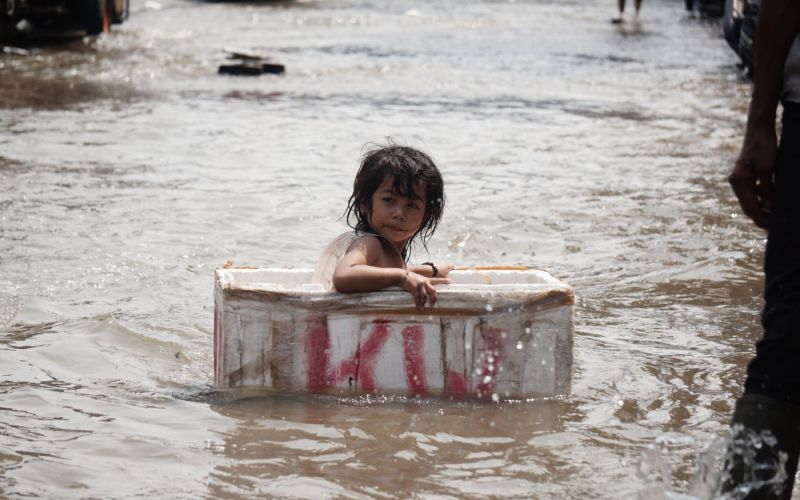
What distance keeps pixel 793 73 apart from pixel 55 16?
1408cm

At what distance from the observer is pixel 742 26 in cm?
1249

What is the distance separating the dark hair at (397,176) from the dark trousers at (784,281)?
5.13 feet

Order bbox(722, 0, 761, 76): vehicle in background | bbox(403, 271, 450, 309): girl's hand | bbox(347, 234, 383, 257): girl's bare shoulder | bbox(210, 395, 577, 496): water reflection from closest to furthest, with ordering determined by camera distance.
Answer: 1. bbox(210, 395, 577, 496): water reflection
2. bbox(403, 271, 450, 309): girl's hand
3. bbox(347, 234, 383, 257): girl's bare shoulder
4. bbox(722, 0, 761, 76): vehicle in background

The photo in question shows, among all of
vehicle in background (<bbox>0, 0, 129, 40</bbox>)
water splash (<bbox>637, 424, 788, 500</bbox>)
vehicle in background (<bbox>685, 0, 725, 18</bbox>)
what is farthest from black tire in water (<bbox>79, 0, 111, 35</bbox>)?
water splash (<bbox>637, 424, 788, 500</bbox>)

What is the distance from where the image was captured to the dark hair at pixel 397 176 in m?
4.12

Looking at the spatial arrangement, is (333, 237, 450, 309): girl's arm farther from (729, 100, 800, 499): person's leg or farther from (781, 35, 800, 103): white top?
(781, 35, 800, 103): white top

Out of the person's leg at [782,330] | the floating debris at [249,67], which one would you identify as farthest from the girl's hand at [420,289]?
the floating debris at [249,67]

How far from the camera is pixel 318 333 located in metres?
3.90

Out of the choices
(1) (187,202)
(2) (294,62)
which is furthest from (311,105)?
(1) (187,202)

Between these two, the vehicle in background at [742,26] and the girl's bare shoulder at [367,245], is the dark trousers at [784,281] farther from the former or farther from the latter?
the vehicle in background at [742,26]

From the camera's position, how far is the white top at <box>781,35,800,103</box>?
9.08 ft

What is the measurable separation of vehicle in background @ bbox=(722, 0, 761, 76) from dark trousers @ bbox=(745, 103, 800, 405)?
29.3 feet

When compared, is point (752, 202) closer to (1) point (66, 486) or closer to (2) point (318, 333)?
(2) point (318, 333)

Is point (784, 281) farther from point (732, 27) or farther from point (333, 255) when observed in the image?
point (732, 27)
